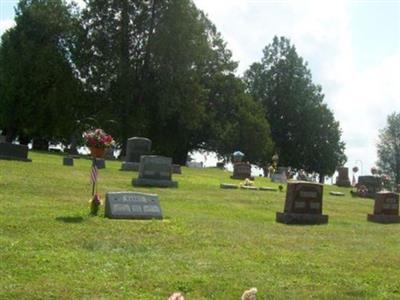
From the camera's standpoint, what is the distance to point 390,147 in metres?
85.8

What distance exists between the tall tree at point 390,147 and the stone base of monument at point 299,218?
69.2 metres

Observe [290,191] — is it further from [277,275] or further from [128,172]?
[128,172]

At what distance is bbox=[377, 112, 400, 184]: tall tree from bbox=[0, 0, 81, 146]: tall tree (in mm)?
47058

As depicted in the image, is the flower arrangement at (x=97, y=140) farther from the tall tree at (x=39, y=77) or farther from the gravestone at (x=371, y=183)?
the tall tree at (x=39, y=77)

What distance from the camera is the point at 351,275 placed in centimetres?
1038

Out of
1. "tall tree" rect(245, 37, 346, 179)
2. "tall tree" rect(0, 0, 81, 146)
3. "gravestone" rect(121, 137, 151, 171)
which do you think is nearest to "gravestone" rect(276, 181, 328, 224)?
"gravestone" rect(121, 137, 151, 171)

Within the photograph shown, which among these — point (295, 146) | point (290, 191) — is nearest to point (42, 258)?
point (290, 191)

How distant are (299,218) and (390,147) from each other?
7164cm

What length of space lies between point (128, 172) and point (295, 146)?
46573mm

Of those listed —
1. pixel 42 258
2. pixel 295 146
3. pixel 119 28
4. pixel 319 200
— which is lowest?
pixel 42 258

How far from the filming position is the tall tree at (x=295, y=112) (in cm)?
7281

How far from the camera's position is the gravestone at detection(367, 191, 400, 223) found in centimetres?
2031

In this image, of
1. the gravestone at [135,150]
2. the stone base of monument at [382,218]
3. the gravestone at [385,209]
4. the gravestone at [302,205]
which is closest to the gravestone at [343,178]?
the gravestone at [135,150]

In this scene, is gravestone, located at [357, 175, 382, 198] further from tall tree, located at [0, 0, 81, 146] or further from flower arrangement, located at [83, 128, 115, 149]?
tall tree, located at [0, 0, 81, 146]
